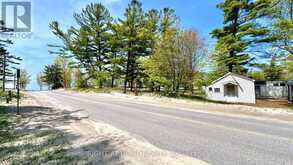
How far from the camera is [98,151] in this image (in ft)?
17.4

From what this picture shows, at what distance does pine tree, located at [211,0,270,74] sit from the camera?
25266mm

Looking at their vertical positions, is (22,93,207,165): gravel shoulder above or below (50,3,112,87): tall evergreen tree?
below

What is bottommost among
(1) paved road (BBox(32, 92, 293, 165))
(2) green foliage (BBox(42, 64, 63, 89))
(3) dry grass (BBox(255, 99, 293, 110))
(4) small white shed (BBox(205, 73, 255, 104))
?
(3) dry grass (BBox(255, 99, 293, 110))

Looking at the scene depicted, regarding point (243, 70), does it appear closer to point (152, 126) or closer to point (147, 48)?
point (147, 48)

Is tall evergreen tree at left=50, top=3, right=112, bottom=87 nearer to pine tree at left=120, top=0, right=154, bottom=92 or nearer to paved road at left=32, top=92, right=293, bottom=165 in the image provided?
pine tree at left=120, top=0, right=154, bottom=92

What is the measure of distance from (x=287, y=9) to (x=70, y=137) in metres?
22.3

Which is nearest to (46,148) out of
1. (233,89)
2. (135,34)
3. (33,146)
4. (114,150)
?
(33,146)

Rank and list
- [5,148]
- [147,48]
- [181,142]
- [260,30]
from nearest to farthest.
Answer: [5,148], [181,142], [260,30], [147,48]

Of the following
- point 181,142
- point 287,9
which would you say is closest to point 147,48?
point 287,9

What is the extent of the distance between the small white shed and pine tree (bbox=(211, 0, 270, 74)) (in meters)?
2.59

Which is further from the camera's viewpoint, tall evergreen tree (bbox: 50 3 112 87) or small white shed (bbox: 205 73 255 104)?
tall evergreen tree (bbox: 50 3 112 87)

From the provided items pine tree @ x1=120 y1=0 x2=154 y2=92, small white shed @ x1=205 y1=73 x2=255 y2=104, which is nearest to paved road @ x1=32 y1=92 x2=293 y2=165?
small white shed @ x1=205 y1=73 x2=255 y2=104

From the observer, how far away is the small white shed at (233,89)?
24.1m

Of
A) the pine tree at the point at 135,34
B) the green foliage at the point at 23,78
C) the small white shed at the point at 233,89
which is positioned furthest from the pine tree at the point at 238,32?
the green foliage at the point at 23,78
